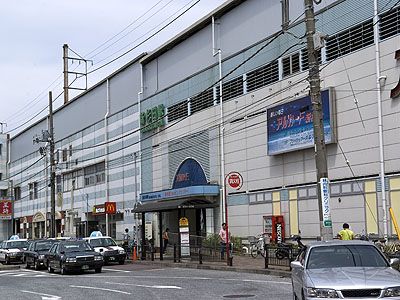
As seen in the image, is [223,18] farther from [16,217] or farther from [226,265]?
[16,217]

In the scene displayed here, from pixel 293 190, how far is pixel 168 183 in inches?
571

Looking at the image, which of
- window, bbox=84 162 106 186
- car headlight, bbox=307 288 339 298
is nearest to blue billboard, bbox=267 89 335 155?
car headlight, bbox=307 288 339 298

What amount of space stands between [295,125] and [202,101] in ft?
35.2

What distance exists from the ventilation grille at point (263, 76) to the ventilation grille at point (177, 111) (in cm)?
799

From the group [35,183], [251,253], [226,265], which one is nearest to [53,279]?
[226,265]

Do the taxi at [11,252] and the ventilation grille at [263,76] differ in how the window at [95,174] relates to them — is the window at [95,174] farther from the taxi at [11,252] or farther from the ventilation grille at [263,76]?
the ventilation grille at [263,76]

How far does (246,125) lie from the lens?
35531mm

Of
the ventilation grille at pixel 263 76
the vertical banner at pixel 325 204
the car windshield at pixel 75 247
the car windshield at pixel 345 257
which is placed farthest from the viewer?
the ventilation grille at pixel 263 76

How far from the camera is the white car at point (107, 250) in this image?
111 ft

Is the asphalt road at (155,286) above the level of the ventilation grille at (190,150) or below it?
below

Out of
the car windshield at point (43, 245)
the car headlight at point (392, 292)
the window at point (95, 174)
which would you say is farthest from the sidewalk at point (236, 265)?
the window at point (95, 174)

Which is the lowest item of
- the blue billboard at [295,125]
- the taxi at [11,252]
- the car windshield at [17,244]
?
the taxi at [11,252]

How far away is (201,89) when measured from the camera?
40469mm

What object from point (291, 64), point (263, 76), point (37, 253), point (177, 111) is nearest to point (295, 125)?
point (291, 64)
